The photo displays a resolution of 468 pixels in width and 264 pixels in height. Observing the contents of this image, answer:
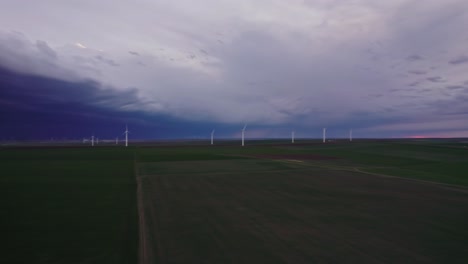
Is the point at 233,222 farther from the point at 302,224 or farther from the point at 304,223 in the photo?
the point at 304,223

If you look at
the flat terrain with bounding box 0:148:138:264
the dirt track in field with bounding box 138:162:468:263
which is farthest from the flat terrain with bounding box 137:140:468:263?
the flat terrain with bounding box 0:148:138:264

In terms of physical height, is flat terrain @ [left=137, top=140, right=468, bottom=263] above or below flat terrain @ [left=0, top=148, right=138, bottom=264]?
below

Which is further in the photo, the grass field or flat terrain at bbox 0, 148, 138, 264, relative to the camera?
the grass field

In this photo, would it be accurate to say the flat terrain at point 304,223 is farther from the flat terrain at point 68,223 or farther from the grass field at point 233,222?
the flat terrain at point 68,223

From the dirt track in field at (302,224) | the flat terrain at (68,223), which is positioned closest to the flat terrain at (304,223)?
the dirt track in field at (302,224)

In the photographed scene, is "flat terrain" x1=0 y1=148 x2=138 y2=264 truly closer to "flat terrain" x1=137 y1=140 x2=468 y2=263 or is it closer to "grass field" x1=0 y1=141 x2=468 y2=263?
"grass field" x1=0 y1=141 x2=468 y2=263

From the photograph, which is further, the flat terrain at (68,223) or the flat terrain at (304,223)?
the flat terrain at (304,223)

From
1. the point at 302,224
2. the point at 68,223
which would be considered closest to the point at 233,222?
the point at 302,224

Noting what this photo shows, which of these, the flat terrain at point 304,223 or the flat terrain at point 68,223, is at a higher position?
the flat terrain at point 68,223

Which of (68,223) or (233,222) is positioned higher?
(68,223)

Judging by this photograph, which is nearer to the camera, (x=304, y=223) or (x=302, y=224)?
(x=302, y=224)
